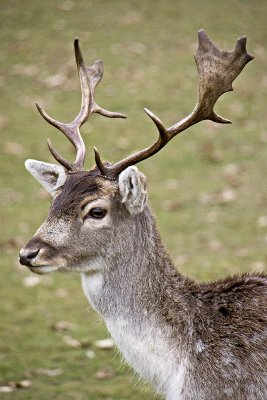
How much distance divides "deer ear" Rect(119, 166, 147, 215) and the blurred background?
1012mm

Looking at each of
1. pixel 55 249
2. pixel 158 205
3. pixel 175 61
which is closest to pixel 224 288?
pixel 55 249

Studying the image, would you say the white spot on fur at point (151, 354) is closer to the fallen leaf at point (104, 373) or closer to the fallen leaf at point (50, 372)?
the fallen leaf at point (104, 373)

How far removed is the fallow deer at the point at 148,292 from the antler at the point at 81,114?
27 cm

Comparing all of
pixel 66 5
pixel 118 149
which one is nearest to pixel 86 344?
pixel 118 149

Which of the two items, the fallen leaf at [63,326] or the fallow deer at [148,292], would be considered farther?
the fallen leaf at [63,326]

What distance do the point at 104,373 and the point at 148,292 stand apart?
218cm

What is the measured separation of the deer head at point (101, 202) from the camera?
4980mm

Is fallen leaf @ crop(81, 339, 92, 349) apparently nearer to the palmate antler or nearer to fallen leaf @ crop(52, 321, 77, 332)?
fallen leaf @ crop(52, 321, 77, 332)

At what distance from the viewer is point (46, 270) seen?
16.3 feet

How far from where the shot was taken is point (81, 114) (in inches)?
237

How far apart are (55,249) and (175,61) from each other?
11.8m

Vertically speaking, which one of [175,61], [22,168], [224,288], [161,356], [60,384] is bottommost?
[60,384]

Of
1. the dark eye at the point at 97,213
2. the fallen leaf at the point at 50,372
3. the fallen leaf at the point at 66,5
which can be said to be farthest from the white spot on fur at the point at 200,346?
the fallen leaf at the point at 66,5

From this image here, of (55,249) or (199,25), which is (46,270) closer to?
(55,249)
